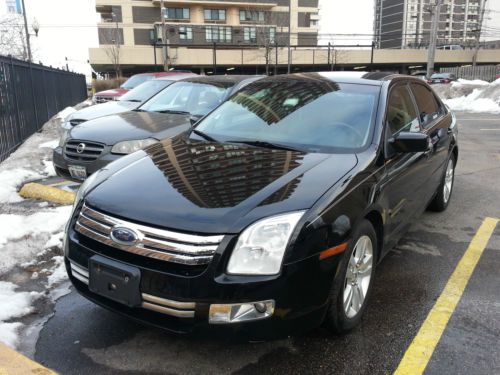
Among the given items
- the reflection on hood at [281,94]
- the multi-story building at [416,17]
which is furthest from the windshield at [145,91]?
the multi-story building at [416,17]

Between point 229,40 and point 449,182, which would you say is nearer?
point 449,182

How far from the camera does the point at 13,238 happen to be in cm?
433

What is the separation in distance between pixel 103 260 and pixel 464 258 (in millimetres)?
3179

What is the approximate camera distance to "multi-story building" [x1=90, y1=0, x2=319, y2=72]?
56.9m

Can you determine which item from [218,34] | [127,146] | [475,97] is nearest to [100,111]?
[127,146]

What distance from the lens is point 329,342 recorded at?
2807 mm

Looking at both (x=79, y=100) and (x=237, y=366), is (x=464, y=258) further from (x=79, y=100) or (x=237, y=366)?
(x=79, y=100)

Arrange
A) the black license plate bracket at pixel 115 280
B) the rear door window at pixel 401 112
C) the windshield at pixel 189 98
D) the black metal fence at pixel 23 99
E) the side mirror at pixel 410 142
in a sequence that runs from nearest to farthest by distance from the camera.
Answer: the black license plate bracket at pixel 115 280 → the side mirror at pixel 410 142 → the rear door window at pixel 401 112 → the windshield at pixel 189 98 → the black metal fence at pixel 23 99

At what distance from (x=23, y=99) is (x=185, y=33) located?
178 ft

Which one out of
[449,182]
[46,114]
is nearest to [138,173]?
[449,182]

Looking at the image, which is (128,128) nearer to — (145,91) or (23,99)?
(145,91)

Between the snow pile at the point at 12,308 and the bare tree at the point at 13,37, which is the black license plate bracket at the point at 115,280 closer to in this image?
the snow pile at the point at 12,308

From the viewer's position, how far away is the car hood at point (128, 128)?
5598mm

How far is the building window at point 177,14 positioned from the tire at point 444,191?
2444 inches
